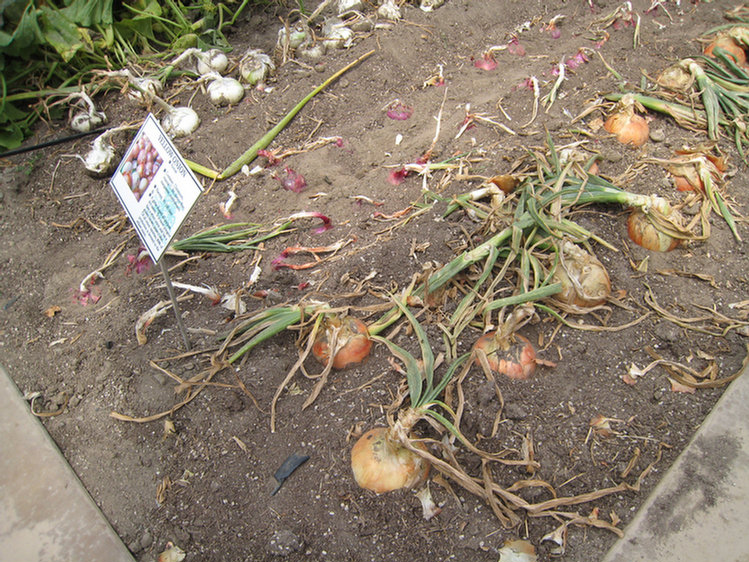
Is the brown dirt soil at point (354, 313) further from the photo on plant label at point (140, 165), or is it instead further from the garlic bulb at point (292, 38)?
the photo on plant label at point (140, 165)

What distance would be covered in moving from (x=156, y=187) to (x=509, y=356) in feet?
4.15

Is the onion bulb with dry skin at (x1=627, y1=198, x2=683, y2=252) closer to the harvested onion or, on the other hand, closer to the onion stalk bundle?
the harvested onion

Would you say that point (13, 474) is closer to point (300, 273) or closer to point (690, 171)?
point (300, 273)

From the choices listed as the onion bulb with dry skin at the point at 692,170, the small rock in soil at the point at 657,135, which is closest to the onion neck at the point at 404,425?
the onion bulb with dry skin at the point at 692,170

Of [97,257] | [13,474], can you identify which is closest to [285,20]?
[97,257]

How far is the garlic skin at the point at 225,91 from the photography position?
10.6 feet

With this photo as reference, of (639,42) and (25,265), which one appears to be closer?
(25,265)

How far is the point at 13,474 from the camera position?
1823 millimetres

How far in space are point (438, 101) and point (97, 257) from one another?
2041mm

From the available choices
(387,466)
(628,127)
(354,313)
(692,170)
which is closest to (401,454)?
(387,466)

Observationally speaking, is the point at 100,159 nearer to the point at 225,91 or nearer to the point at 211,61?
the point at 225,91

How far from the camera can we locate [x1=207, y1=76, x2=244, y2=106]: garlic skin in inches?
128

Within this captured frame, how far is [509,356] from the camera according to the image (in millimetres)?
1775

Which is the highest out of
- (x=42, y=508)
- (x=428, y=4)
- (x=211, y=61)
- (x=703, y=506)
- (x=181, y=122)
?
(x=211, y=61)
